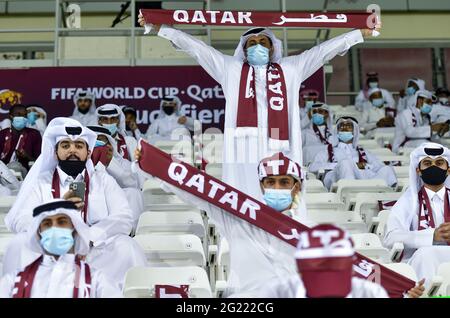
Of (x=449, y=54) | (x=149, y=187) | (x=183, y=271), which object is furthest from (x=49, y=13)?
(x=183, y=271)

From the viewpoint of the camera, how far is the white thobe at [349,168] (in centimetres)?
805

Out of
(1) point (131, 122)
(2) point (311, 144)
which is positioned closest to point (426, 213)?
(2) point (311, 144)

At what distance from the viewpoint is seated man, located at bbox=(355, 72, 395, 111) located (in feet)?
39.8

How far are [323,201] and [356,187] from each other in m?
0.63

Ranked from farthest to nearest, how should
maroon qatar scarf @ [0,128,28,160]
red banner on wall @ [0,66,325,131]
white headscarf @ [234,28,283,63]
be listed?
red banner on wall @ [0,66,325,131] < maroon qatar scarf @ [0,128,28,160] < white headscarf @ [234,28,283,63]

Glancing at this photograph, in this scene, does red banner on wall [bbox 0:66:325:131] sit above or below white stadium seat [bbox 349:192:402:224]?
above

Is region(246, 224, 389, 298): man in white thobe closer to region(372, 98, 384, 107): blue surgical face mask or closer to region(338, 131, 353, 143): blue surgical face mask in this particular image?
region(338, 131, 353, 143): blue surgical face mask

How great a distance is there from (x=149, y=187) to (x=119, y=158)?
16.9 inches

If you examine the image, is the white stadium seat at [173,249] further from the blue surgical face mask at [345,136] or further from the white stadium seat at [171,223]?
the blue surgical face mask at [345,136]

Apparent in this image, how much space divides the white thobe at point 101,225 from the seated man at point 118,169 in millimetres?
752

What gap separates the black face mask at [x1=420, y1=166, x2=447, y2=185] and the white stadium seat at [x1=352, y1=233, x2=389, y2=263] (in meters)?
0.86

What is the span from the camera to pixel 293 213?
514cm

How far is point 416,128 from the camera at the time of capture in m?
9.88

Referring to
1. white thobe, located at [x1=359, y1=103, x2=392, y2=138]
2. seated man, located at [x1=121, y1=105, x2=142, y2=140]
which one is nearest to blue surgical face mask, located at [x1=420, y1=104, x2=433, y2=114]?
white thobe, located at [x1=359, y1=103, x2=392, y2=138]
